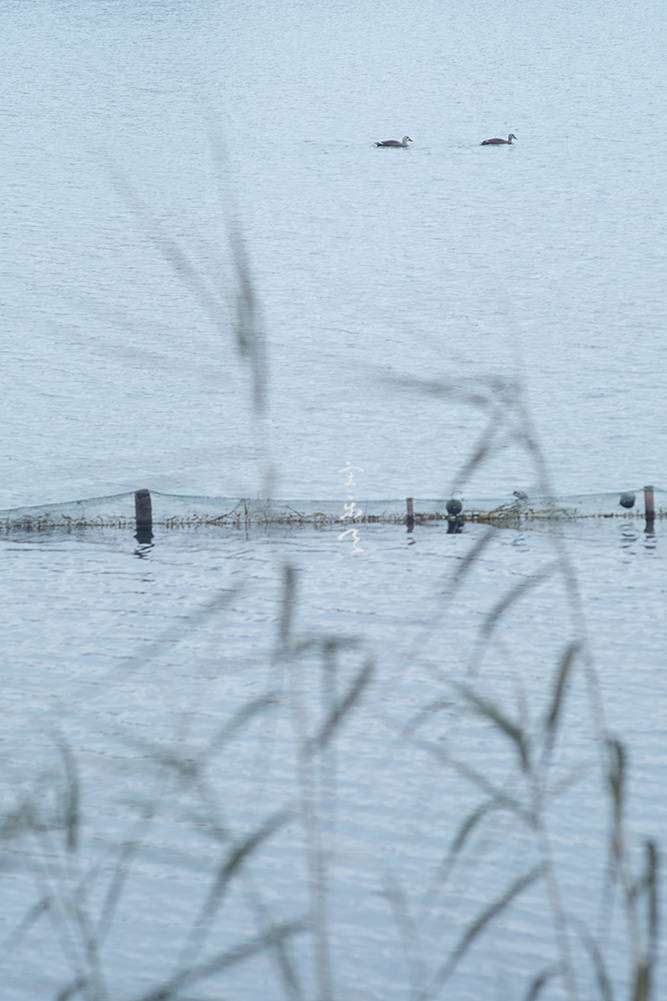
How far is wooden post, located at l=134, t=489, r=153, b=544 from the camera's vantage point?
1305 inches

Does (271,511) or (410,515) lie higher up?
(271,511)

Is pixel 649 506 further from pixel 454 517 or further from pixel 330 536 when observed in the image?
pixel 330 536

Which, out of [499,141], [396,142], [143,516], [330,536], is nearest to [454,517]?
[330,536]

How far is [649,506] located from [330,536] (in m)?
7.97

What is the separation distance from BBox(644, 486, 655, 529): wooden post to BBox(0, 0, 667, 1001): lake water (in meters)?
0.39

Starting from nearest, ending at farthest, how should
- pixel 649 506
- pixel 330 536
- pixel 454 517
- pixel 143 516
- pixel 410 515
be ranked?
pixel 649 506 < pixel 454 517 < pixel 410 515 < pixel 143 516 < pixel 330 536

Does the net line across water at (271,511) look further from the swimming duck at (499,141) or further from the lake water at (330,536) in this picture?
the swimming duck at (499,141)

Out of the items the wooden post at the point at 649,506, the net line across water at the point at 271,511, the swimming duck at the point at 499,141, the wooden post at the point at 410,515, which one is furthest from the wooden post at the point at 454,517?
the swimming duck at the point at 499,141

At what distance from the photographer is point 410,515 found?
1313 inches

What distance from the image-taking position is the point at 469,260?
6981 centimetres

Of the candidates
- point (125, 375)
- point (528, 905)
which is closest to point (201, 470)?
point (125, 375)

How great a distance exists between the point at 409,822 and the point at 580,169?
83172mm

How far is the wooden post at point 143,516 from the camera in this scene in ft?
109

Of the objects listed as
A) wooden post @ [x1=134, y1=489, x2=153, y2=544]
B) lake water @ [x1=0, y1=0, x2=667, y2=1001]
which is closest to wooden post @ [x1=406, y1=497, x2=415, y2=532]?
lake water @ [x1=0, y1=0, x2=667, y2=1001]
